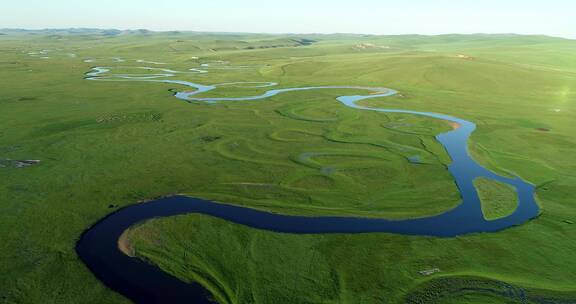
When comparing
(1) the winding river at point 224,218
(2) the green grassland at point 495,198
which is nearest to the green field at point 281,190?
(2) the green grassland at point 495,198

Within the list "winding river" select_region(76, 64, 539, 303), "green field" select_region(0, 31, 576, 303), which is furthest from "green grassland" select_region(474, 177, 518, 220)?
"green field" select_region(0, 31, 576, 303)

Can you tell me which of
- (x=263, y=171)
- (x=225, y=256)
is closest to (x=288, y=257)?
A: (x=225, y=256)

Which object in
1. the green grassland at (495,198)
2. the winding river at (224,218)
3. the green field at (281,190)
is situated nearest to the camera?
the winding river at (224,218)

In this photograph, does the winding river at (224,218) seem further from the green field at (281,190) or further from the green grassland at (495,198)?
the green field at (281,190)

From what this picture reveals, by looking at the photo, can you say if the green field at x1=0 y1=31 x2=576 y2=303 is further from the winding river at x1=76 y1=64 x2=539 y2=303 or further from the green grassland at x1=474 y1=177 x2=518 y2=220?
the winding river at x1=76 y1=64 x2=539 y2=303

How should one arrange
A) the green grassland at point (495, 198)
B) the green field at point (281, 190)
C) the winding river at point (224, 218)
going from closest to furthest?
the winding river at point (224, 218) < the green field at point (281, 190) < the green grassland at point (495, 198)

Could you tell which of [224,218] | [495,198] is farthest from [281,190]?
[495,198]

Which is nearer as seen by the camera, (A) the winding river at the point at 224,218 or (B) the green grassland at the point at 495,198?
(A) the winding river at the point at 224,218

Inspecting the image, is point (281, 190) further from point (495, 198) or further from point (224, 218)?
point (495, 198)
